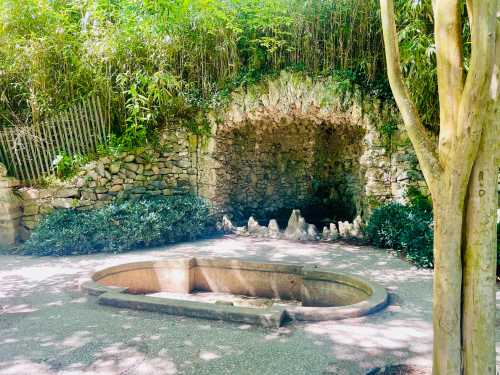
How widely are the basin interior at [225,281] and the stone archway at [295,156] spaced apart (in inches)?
96.1

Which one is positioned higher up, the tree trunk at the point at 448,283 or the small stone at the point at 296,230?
the tree trunk at the point at 448,283

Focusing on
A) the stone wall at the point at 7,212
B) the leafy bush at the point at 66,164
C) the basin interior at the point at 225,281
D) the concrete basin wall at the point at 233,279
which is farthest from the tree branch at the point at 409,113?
the stone wall at the point at 7,212

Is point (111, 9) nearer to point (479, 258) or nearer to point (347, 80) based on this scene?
point (347, 80)

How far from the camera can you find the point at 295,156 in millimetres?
8656

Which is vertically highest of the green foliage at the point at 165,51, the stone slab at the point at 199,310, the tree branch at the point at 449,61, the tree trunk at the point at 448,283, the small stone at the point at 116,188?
the green foliage at the point at 165,51

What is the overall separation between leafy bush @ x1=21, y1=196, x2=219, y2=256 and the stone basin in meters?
1.07

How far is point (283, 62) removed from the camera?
6.46m

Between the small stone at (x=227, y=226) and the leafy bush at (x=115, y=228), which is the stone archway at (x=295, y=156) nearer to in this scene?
the small stone at (x=227, y=226)

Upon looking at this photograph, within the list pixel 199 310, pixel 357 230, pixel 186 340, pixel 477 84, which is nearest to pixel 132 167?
pixel 357 230

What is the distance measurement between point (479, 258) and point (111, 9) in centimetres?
728

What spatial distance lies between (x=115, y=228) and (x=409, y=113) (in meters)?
4.78

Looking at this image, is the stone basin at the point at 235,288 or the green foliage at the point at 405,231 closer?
the stone basin at the point at 235,288

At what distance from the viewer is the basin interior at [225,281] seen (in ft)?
13.6

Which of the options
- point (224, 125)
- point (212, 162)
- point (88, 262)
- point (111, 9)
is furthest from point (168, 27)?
point (88, 262)
